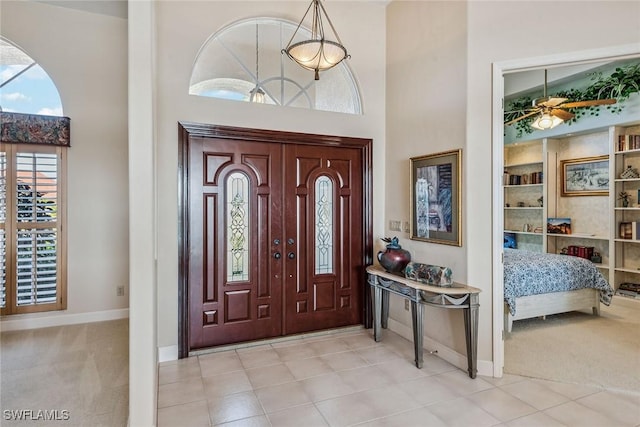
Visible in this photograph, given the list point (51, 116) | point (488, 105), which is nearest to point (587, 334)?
point (488, 105)

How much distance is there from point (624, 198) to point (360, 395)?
532cm

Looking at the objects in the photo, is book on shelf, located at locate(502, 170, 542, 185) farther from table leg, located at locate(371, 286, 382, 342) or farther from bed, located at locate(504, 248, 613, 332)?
table leg, located at locate(371, 286, 382, 342)

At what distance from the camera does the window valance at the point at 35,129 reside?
4.00m

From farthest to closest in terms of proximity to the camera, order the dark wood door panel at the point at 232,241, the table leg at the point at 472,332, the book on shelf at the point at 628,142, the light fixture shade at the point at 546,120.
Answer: the book on shelf at the point at 628,142
the light fixture shade at the point at 546,120
the dark wood door panel at the point at 232,241
the table leg at the point at 472,332

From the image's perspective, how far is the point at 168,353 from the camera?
341 centimetres

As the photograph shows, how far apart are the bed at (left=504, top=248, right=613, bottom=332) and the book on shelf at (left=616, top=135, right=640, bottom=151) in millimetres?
1990

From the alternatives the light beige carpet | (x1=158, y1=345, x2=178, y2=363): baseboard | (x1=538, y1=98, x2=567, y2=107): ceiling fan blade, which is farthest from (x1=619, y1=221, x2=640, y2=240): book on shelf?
(x1=158, y1=345, x2=178, y2=363): baseboard

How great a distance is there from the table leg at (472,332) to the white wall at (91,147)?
411cm

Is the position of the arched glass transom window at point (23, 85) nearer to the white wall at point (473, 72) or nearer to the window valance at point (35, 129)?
the window valance at point (35, 129)

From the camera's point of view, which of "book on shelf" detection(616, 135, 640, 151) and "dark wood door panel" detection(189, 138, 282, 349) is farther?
"book on shelf" detection(616, 135, 640, 151)

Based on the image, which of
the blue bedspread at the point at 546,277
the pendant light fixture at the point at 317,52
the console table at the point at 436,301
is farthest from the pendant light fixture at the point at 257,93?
the blue bedspread at the point at 546,277

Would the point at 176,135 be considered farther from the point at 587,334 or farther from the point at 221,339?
the point at 587,334

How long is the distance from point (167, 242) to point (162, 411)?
1461 millimetres

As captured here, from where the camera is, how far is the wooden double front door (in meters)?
3.56
